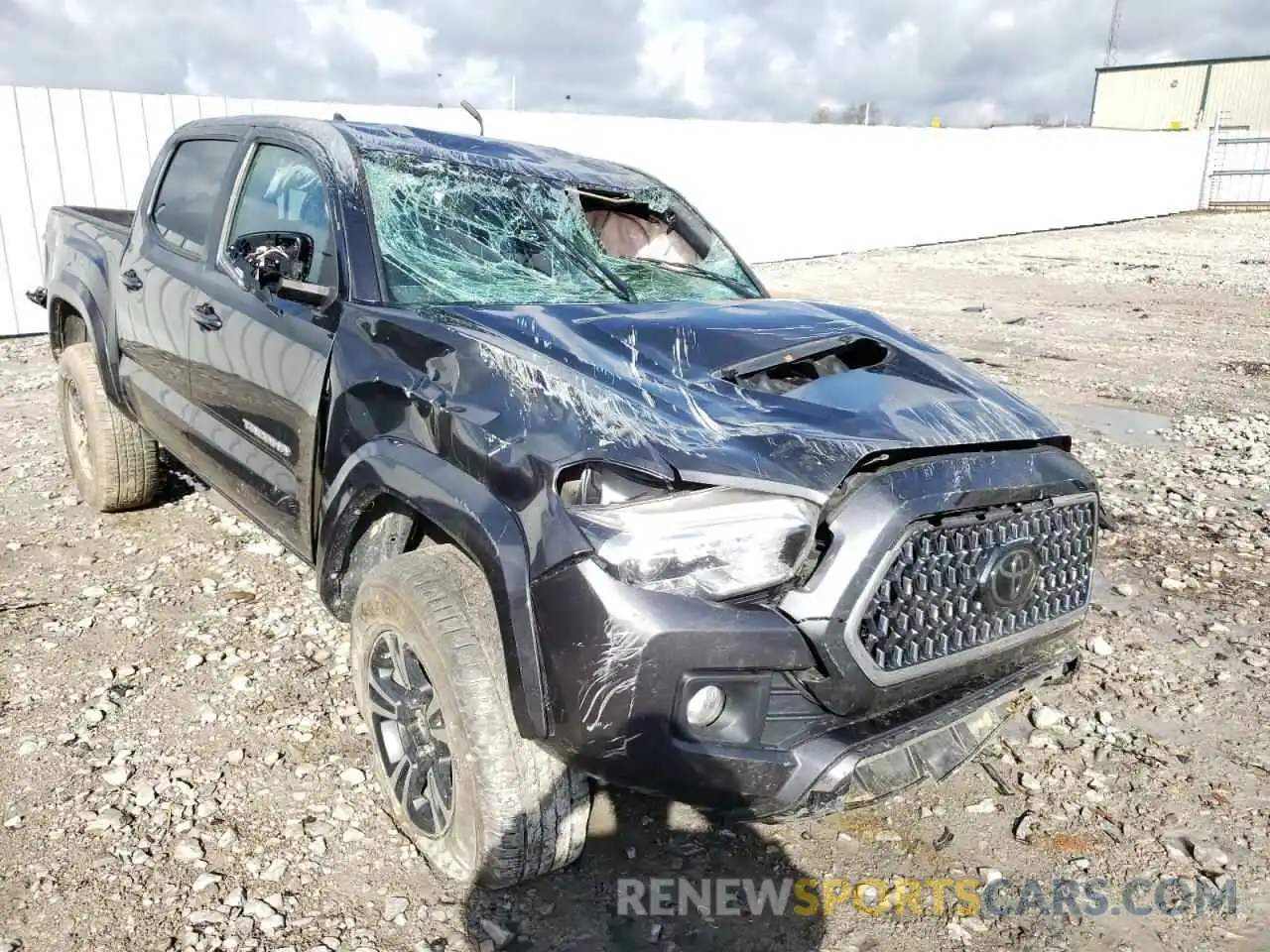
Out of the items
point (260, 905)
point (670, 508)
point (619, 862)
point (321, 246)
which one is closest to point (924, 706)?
point (670, 508)

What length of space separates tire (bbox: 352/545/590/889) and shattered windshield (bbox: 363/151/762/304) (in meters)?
0.88

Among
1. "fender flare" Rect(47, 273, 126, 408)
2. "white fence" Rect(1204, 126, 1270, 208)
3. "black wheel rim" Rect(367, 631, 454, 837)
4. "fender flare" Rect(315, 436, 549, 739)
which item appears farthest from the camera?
"white fence" Rect(1204, 126, 1270, 208)

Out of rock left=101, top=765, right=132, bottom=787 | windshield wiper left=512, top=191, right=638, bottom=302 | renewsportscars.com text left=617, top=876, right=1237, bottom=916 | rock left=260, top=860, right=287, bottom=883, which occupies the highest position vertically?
windshield wiper left=512, top=191, right=638, bottom=302

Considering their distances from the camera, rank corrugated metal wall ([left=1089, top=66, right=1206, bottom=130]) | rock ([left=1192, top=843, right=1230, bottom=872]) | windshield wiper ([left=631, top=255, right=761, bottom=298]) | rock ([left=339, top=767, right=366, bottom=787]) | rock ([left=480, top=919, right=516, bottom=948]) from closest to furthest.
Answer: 1. rock ([left=480, top=919, right=516, bottom=948])
2. rock ([left=1192, top=843, right=1230, bottom=872])
3. rock ([left=339, top=767, right=366, bottom=787])
4. windshield wiper ([left=631, top=255, right=761, bottom=298])
5. corrugated metal wall ([left=1089, top=66, right=1206, bottom=130])

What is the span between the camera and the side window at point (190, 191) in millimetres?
3615

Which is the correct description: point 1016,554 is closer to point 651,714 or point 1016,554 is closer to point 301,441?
point 651,714

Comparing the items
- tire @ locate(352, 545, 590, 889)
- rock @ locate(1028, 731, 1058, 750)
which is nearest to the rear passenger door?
tire @ locate(352, 545, 590, 889)

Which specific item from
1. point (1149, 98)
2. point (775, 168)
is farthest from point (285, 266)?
point (1149, 98)

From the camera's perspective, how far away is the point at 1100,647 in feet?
11.9

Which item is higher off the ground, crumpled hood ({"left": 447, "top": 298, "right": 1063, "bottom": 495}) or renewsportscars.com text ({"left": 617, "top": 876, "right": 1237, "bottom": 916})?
crumpled hood ({"left": 447, "top": 298, "right": 1063, "bottom": 495})

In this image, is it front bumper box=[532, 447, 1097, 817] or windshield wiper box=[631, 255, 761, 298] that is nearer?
front bumper box=[532, 447, 1097, 817]

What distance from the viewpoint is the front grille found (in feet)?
6.63

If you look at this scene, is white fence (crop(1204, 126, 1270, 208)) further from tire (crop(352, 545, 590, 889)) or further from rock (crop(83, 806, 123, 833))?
rock (crop(83, 806, 123, 833))

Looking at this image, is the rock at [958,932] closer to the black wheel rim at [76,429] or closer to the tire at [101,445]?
the tire at [101,445]
